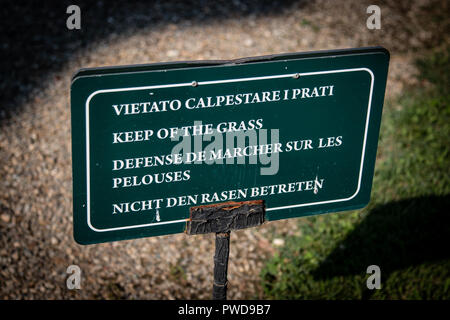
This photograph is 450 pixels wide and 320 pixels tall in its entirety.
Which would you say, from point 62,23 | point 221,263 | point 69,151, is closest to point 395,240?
point 221,263

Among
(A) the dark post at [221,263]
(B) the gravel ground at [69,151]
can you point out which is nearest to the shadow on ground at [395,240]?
(B) the gravel ground at [69,151]

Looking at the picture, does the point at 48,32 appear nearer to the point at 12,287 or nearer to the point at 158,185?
the point at 12,287

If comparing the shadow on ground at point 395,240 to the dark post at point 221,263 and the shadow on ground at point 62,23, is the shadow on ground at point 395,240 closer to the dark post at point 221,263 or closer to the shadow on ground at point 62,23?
the dark post at point 221,263

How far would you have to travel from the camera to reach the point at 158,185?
209 cm

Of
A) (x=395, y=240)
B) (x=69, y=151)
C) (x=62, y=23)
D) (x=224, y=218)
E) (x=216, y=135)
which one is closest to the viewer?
(x=216, y=135)

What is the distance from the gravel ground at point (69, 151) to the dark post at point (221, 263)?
1.06 metres

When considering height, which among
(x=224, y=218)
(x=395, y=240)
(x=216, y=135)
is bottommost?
(x=395, y=240)

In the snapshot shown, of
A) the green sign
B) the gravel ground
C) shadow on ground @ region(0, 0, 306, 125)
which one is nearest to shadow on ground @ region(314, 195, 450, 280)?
the gravel ground

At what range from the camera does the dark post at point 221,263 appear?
2.27m

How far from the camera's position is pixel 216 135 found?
6.74 ft

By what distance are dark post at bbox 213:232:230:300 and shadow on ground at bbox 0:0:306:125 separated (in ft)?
10.0

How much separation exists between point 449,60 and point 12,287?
468 cm

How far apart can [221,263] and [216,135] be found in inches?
23.9

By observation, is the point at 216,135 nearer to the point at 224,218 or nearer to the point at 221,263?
the point at 224,218
